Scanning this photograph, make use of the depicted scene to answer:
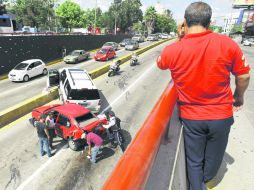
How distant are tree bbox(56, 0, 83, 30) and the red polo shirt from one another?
84.0 meters

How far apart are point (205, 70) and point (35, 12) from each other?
7913cm

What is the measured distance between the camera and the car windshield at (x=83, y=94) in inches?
587

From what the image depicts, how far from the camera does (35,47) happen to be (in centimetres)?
3284

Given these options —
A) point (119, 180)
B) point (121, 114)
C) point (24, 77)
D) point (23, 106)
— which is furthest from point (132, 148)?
point (24, 77)

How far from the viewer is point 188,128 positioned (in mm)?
2637

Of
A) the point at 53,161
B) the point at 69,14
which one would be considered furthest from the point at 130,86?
the point at 69,14

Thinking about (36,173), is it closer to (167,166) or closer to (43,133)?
(43,133)

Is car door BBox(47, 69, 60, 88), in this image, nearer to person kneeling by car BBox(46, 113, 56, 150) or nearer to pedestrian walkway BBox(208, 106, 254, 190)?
person kneeling by car BBox(46, 113, 56, 150)

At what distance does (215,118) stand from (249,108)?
6.52m

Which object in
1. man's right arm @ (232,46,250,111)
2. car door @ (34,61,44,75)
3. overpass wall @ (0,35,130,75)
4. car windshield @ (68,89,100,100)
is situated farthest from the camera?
overpass wall @ (0,35,130,75)

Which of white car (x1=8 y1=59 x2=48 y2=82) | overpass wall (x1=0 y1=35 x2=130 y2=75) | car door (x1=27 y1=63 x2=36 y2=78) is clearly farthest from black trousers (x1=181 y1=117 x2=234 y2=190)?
overpass wall (x1=0 y1=35 x2=130 y2=75)

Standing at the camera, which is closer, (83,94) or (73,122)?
(73,122)

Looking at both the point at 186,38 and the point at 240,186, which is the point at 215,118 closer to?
the point at 186,38

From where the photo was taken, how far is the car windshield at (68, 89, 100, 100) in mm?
14922
